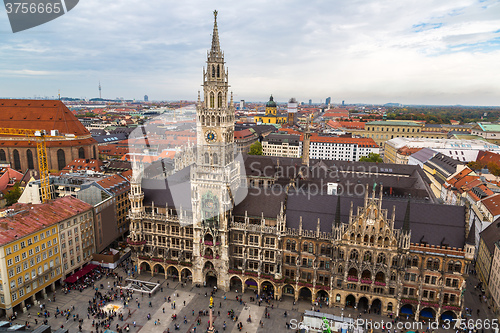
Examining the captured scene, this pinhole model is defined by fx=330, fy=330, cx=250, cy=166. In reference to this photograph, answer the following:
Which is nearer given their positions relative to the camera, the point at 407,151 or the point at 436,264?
the point at 436,264

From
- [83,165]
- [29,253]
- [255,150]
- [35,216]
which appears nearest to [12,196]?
[83,165]

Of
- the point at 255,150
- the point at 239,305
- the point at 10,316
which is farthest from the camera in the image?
the point at 255,150

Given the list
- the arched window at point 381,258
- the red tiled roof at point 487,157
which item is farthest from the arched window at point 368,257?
the red tiled roof at point 487,157

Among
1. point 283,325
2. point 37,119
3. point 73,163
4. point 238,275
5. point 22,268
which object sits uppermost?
point 37,119

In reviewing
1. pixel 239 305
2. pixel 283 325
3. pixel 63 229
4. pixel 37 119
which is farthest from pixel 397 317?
pixel 37 119

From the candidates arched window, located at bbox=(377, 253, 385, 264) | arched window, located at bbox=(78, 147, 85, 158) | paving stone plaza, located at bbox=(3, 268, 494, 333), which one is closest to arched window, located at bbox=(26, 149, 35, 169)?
arched window, located at bbox=(78, 147, 85, 158)

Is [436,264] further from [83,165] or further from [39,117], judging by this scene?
[39,117]

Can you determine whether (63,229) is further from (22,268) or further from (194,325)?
(194,325)

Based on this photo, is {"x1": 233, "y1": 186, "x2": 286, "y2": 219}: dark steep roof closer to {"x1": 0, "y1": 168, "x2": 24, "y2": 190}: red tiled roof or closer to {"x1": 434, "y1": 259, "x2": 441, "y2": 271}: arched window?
{"x1": 434, "y1": 259, "x2": 441, "y2": 271}: arched window
